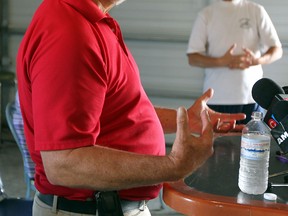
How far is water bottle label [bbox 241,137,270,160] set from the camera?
1.44 metres

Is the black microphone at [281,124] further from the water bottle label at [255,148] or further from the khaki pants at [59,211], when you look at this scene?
the khaki pants at [59,211]

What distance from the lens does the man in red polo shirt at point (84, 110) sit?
1.25 meters

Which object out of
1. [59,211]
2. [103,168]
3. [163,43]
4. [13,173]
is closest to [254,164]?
[103,168]

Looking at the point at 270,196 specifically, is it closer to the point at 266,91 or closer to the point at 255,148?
the point at 255,148

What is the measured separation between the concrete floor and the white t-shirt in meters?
0.83

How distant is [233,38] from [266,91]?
1.77 m

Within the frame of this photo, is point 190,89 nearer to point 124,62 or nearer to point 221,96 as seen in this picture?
point 221,96

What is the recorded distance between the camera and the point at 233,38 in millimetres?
3508

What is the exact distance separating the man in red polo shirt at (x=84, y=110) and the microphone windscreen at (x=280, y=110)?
29 centimetres

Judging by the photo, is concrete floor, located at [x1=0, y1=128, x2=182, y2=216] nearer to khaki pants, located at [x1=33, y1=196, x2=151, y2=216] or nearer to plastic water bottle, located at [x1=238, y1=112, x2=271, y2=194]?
khaki pants, located at [x1=33, y1=196, x2=151, y2=216]

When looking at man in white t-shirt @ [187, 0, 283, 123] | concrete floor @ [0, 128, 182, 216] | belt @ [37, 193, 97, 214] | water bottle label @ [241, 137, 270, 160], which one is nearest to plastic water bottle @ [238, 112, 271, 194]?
water bottle label @ [241, 137, 270, 160]

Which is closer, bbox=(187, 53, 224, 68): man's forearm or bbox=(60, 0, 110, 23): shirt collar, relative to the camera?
bbox=(60, 0, 110, 23): shirt collar

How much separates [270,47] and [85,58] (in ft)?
8.27

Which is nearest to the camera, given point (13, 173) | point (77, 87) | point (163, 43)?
point (77, 87)
